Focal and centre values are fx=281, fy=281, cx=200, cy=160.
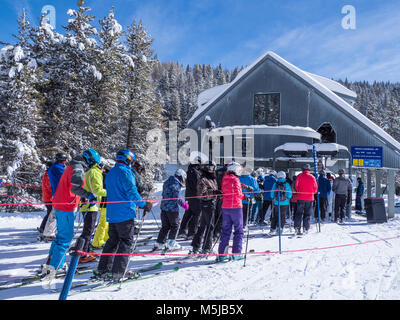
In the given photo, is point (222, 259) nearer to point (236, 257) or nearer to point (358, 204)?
point (236, 257)

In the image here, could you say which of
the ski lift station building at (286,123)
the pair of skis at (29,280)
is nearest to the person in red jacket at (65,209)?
the pair of skis at (29,280)

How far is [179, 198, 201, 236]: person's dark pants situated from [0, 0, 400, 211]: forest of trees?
9.96 meters

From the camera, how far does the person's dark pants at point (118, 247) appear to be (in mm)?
4445

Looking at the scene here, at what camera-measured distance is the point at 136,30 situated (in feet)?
73.7

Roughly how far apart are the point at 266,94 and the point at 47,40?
45.9 feet

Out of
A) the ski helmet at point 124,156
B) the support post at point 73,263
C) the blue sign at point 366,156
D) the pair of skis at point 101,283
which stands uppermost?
the blue sign at point 366,156

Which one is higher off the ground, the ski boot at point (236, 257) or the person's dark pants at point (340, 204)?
the person's dark pants at point (340, 204)

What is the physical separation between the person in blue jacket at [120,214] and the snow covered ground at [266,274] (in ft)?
1.32

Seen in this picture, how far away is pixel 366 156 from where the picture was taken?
46.8 feet

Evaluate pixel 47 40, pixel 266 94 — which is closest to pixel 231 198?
pixel 266 94

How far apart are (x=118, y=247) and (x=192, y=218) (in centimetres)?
380

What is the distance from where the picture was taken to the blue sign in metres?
14.2

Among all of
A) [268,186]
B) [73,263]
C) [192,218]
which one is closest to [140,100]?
[268,186]

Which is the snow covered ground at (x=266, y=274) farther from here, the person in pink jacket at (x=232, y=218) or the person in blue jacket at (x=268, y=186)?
the person in blue jacket at (x=268, y=186)
